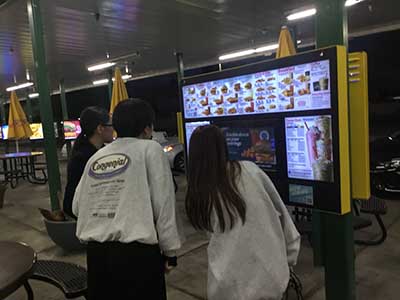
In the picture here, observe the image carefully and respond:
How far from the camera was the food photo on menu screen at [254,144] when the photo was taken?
7.91ft

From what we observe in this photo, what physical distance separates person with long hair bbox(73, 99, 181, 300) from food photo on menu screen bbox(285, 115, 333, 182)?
2.90ft

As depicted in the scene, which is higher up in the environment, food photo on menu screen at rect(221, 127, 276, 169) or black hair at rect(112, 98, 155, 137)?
black hair at rect(112, 98, 155, 137)

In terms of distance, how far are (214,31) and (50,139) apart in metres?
5.14

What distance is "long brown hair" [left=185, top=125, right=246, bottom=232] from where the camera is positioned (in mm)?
1659

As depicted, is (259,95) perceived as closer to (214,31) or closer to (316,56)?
(316,56)

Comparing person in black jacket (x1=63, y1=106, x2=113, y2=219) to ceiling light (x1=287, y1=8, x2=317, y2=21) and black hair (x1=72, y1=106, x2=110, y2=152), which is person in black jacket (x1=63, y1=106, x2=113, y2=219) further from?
ceiling light (x1=287, y1=8, x2=317, y2=21)

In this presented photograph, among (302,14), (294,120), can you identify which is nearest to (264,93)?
(294,120)

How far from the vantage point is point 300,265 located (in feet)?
11.9

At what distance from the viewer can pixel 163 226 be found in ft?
5.80

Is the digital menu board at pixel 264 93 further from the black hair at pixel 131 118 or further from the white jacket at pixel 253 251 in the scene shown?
the black hair at pixel 131 118

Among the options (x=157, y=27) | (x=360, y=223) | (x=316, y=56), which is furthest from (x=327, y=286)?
(x=157, y=27)

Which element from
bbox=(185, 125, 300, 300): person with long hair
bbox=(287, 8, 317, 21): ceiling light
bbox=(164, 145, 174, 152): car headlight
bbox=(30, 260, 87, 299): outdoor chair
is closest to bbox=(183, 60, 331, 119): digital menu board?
bbox=(185, 125, 300, 300): person with long hair

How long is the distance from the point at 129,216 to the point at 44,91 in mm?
3819

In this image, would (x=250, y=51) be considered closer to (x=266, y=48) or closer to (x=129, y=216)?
(x=266, y=48)
